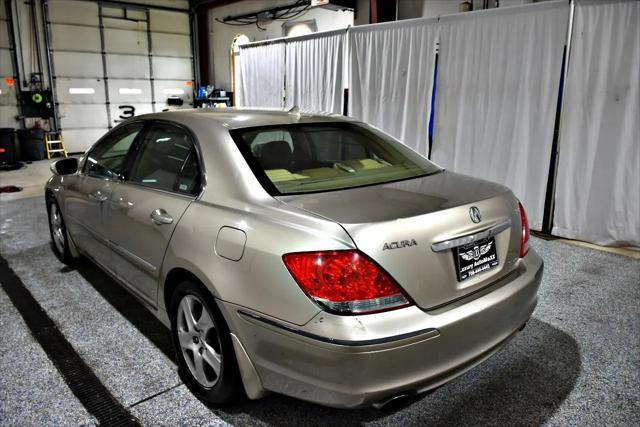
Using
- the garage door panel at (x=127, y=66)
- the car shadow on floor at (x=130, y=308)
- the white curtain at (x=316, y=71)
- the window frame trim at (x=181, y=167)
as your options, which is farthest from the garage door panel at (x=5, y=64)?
the window frame trim at (x=181, y=167)

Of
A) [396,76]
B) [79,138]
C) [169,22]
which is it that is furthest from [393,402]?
[169,22]

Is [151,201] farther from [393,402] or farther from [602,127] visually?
[602,127]

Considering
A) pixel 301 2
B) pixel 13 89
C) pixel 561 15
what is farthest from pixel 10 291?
pixel 13 89

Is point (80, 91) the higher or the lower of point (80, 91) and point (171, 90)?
the lower

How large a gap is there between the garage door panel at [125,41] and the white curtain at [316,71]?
23.8 feet

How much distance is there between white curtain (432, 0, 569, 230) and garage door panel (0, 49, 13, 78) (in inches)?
425

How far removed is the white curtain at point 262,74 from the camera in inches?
340

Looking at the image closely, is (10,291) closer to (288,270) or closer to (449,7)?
(288,270)

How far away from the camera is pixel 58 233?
4102 millimetres

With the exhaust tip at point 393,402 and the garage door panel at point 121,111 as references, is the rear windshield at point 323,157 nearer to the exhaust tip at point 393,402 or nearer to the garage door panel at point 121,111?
the exhaust tip at point 393,402

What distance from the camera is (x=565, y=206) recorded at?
507 cm

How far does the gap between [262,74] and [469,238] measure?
310 inches

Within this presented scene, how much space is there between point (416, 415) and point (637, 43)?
4171 millimetres

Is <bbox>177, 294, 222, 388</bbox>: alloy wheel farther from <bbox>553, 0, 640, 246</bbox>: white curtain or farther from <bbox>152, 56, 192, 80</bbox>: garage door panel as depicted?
<bbox>152, 56, 192, 80</bbox>: garage door panel
